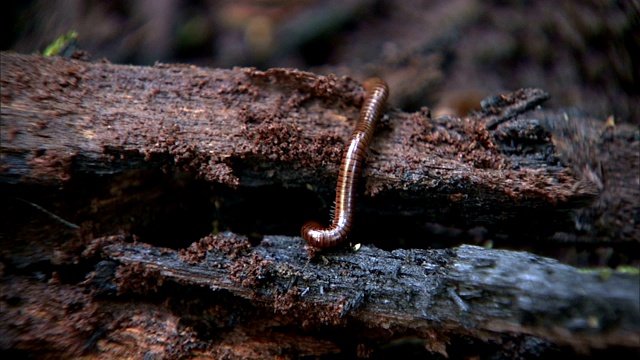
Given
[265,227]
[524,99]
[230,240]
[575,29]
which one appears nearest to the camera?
[230,240]

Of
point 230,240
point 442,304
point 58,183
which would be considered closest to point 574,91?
point 442,304

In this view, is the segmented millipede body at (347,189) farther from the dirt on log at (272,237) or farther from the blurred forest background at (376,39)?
the blurred forest background at (376,39)

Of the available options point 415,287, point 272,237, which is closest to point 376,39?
point 272,237

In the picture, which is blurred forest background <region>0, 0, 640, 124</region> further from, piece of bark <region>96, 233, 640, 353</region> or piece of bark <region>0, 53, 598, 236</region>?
piece of bark <region>96, 233, 640, 353</region>

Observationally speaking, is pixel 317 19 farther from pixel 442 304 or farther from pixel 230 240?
pixel 442 304

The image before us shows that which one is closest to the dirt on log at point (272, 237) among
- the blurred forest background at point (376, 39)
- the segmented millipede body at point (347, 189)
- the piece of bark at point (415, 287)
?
the piece of bark at point (415, 287)

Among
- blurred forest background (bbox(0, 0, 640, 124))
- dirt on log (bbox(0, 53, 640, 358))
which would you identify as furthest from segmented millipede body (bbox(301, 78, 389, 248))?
blurred forest background (bbox(0, 0, 640, 124))

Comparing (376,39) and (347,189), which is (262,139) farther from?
(376,39)
